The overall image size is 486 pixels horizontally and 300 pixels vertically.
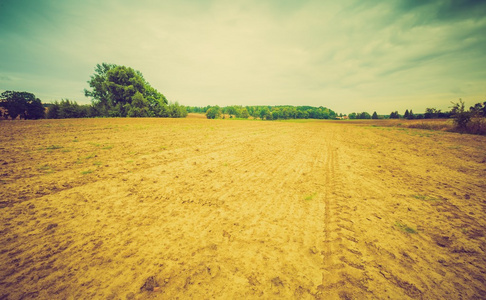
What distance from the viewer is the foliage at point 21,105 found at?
36781mm

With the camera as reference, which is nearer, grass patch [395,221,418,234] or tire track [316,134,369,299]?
tire track [316,134,369,299]

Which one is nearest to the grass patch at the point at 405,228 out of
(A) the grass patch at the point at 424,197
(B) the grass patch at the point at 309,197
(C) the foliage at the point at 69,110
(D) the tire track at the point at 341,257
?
(D) the tire track at the point at 341,257

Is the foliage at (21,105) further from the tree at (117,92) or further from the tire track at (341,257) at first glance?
the tire track at (341,257)

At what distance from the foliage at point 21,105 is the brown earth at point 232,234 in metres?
52.1

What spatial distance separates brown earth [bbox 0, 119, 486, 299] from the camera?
105 inches

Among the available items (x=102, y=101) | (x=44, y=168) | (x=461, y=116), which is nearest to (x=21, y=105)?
(x=102, y=101)

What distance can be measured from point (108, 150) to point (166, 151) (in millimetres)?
3312

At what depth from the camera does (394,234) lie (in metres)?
3.90

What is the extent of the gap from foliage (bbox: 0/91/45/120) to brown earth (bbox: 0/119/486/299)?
52.1 m

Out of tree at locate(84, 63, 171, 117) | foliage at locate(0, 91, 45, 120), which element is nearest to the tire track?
tree at locate(84, 63, 171, 117)

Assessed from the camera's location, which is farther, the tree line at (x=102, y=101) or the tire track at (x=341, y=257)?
the tree line at (x=102, y=101)

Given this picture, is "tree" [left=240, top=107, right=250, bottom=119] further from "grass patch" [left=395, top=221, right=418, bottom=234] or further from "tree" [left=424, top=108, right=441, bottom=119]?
"grass patch" [left=395, top=221, right=418, bottom=234]

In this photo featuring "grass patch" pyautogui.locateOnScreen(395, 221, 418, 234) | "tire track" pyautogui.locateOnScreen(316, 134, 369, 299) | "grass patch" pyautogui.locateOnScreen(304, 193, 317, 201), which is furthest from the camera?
"grass patch" pyautogui.locateOnScreen(304, 193, 317, 201)

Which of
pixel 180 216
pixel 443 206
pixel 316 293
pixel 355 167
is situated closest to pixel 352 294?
pixel 316 293
